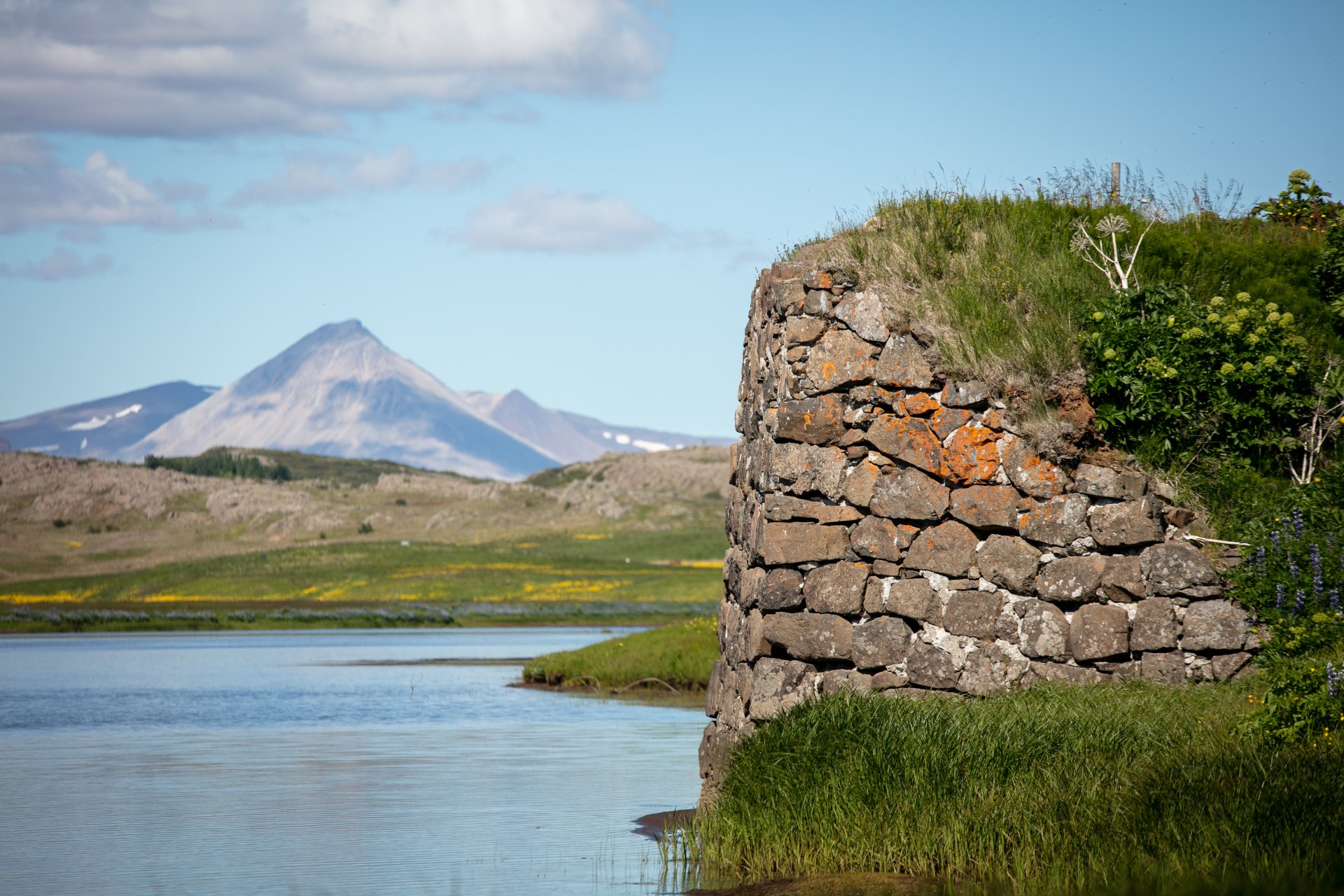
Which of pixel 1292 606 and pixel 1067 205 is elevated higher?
pixel 1067 205

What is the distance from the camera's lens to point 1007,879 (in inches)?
393

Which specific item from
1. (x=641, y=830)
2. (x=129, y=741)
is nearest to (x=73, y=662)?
(x=129, y=741)

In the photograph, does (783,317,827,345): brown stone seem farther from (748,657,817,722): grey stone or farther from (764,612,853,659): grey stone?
(748,657,817,722): grey stone

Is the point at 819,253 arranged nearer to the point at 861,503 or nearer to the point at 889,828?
the point at 861,503

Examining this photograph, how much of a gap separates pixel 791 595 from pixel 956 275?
3.58m

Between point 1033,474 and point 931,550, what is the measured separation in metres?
1.16

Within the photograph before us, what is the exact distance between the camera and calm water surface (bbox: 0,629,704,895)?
12.8 metres

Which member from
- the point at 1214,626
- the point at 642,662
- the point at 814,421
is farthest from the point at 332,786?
the point at 642,662

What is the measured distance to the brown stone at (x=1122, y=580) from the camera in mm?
12836

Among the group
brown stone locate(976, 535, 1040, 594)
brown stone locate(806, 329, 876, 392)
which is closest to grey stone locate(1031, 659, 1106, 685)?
brown stone locate(976, 535, 1040, 594)

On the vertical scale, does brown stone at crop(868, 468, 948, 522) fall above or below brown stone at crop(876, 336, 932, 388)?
below

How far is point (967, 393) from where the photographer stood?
13336mm

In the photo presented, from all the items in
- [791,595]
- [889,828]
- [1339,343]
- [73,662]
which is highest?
[1339,343]

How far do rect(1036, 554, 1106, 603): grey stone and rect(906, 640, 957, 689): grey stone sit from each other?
1.09m
